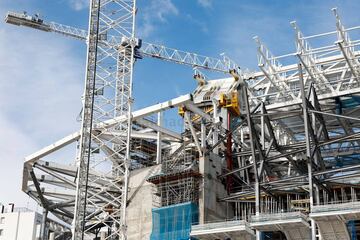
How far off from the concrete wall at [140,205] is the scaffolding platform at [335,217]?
20.9m

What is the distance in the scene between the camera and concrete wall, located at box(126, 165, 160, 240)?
7444 cm

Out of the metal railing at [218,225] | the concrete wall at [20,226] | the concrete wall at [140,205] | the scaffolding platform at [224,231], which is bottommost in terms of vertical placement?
the scaffolding platform at [224,231]

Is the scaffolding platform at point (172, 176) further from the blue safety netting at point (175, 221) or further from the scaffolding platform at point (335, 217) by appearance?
the scaffolding platform at point (335, 217)

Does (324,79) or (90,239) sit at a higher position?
(324,79)

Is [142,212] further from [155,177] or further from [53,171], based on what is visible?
[53,171]

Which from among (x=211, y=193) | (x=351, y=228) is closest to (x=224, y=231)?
(x=211, y=193)

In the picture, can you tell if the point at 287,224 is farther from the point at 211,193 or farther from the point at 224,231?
the point at 211,193

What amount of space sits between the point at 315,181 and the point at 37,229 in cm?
6394

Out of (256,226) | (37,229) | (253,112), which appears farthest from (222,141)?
(37,229)

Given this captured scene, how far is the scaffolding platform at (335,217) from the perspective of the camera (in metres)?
59.1

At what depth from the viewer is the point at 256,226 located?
64125 millimetres

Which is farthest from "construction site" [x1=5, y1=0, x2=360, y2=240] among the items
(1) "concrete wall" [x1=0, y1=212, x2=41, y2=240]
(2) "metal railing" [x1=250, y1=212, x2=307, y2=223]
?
(1) "concrete wall" [x1=0, y1=212, x2=41, y2=240]

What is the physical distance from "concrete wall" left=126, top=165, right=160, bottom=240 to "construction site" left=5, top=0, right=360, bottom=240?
0.13 metres

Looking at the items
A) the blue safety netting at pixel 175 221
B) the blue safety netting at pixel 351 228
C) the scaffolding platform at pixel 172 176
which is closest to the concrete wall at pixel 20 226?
the scaffolding platform at pixel 172 176
